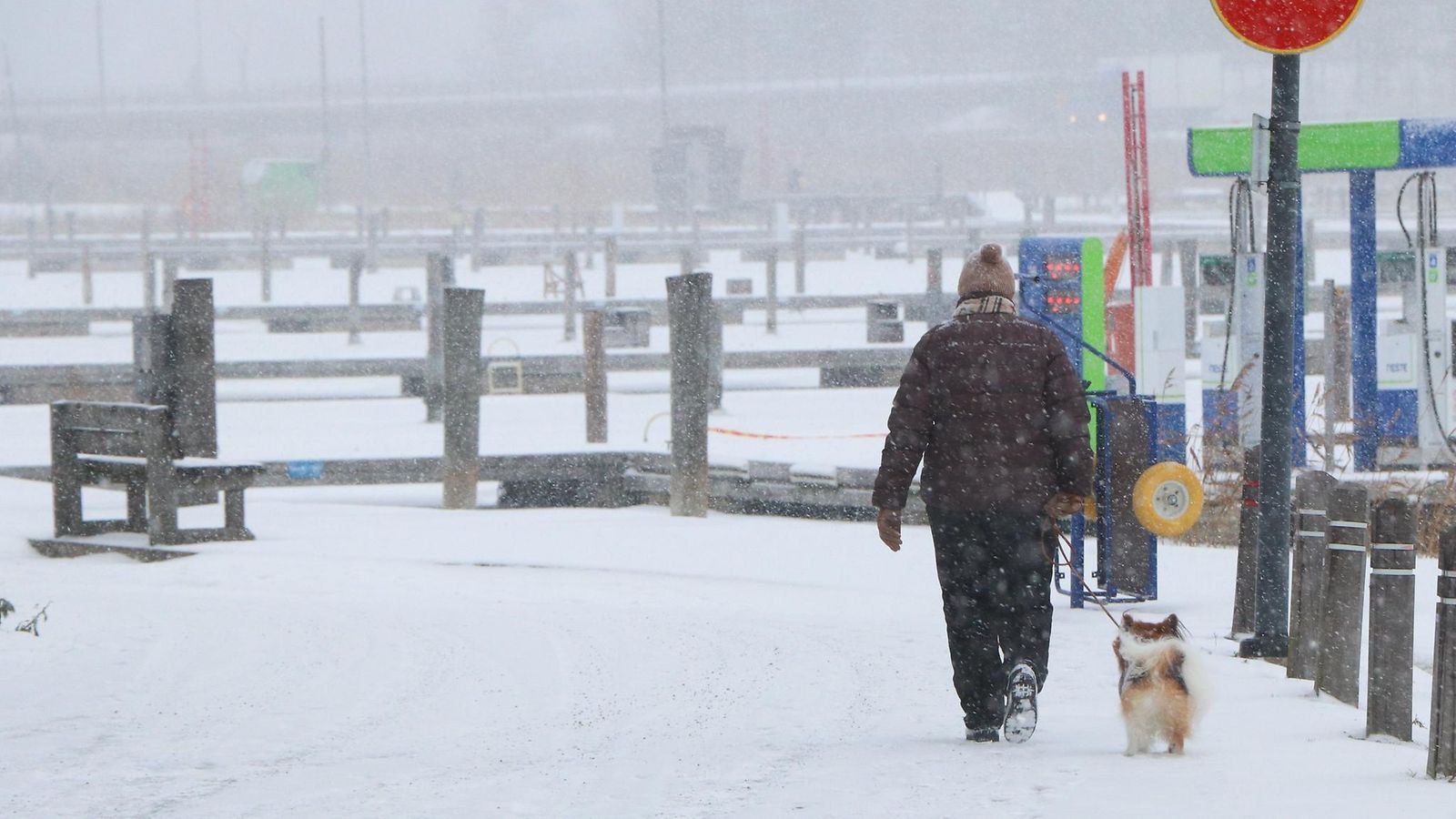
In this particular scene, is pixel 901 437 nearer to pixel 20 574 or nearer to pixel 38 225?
pixel 20 574

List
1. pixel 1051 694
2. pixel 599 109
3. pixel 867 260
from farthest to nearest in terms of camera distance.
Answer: pixel 599 109, pixel 867 260, pixel 1051 694

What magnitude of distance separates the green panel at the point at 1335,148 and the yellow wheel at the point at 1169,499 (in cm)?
614

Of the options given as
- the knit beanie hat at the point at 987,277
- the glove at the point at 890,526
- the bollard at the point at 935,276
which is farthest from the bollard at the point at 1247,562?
the bollard at the point at 935,276

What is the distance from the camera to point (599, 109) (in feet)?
240

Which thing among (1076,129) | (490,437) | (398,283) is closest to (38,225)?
(398,283)

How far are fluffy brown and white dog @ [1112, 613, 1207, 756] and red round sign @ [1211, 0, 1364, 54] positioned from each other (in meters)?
2.58

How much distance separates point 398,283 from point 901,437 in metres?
31.3

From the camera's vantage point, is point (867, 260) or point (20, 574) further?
point (867, 260)

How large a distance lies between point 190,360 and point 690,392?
3.34 meters

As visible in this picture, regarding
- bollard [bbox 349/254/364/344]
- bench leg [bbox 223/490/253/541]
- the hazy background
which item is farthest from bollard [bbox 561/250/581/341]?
the hazy background

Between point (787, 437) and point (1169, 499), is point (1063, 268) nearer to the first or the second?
point (1169, 499)

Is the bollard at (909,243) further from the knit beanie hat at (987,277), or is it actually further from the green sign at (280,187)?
the knit beanie hat at (987,277)

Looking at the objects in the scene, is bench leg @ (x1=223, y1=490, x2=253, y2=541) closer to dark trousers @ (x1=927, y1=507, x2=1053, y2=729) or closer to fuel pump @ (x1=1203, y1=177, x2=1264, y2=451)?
fuel pump @ (x1=1203, y1=177, x2=1264, y2=451)

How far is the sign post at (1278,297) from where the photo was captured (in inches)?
270
